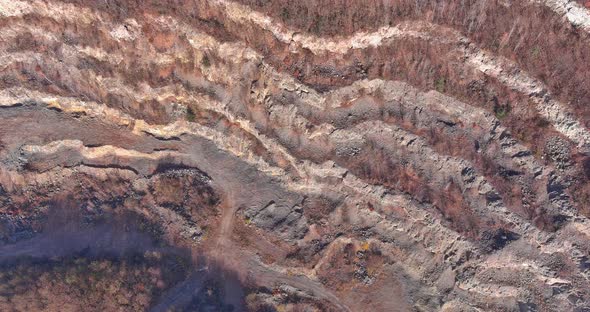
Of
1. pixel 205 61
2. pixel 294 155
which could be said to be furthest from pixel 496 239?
pixel 205 61

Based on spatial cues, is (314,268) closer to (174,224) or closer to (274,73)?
(174,224)

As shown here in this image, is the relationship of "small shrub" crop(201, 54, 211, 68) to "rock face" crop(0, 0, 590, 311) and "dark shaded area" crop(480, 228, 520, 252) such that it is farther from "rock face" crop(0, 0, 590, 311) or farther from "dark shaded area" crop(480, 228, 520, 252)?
"dark shaded area" crop(480, 228, 520, 252)

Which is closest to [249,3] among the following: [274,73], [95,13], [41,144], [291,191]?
[274,73]

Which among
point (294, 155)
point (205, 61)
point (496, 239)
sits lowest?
point (496, 239)

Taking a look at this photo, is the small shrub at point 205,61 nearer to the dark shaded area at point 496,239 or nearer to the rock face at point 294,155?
the rock face at point 294,155

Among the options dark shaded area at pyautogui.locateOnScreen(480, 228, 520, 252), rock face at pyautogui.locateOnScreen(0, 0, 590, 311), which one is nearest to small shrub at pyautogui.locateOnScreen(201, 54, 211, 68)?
rock face at pyautogui.locateOnScreen(0, 0, 590, 311)

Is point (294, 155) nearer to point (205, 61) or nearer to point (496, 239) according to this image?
point (205, 61)

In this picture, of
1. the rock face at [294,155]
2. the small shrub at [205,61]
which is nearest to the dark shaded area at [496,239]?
the rock face at [294,155]

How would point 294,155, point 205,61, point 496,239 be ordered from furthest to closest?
point 294,155
point 205,61
point 496,239
